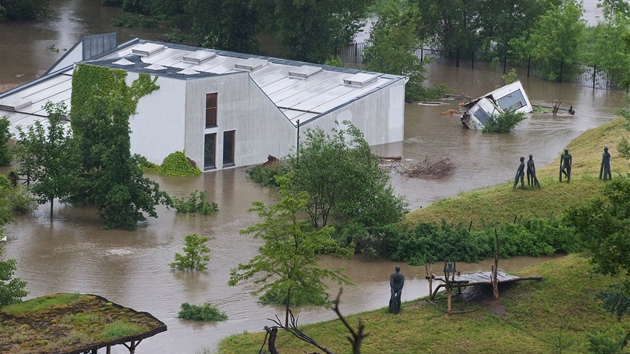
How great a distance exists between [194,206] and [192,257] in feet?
19.9

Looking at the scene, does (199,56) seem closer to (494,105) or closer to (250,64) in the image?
(250,64)

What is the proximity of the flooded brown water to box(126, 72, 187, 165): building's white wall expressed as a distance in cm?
154

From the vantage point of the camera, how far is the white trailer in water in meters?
53.8

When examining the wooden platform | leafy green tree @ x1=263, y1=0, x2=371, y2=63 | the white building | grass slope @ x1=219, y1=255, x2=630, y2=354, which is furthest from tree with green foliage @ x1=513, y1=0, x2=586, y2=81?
the wooden platform

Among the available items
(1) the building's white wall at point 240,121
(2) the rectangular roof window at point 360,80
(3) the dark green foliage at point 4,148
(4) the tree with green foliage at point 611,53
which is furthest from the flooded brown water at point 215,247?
(4) the tree with green foliage at point 611,53

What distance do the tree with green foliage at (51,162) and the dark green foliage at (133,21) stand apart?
37.9 m

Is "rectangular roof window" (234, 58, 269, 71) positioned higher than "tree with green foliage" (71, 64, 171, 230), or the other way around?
"rectangular roof window" (234, 58, 269, 71)

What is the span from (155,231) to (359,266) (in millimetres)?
6403

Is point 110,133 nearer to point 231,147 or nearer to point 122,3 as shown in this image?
point 231,147

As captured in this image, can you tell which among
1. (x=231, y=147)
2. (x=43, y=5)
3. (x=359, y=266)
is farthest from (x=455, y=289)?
(x=43, y=5)

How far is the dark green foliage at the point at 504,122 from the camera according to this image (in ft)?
173

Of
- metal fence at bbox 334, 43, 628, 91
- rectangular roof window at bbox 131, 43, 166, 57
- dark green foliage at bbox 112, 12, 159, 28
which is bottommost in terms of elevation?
metal fence at bbox 334, 43, 628, 91

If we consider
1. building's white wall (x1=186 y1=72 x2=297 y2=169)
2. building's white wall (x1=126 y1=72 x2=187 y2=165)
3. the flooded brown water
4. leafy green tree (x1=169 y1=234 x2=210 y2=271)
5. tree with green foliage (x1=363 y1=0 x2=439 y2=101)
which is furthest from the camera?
tree with green foliage (x1=363 y1=0 x2=439 y2=101)

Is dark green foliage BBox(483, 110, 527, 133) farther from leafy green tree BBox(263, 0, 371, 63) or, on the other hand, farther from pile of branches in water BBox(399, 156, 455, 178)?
leafy green tree BBox(263, 0, 371, 63)
